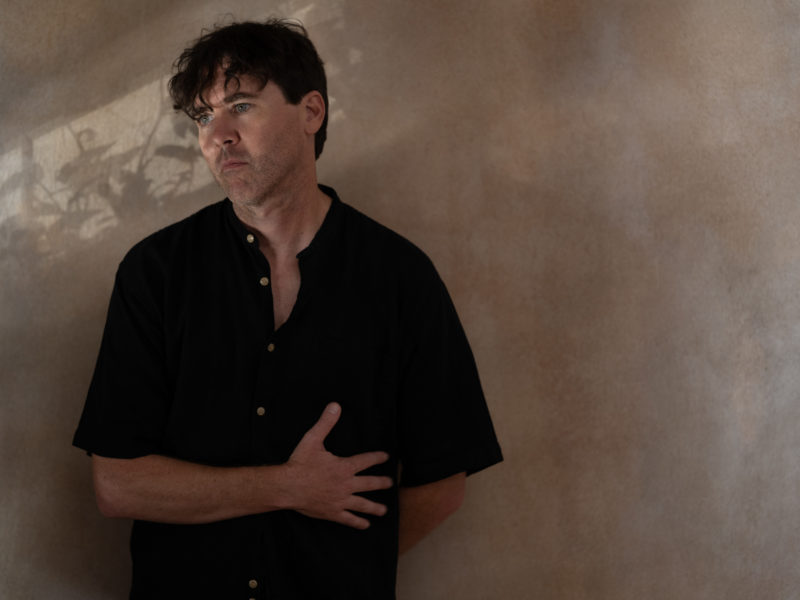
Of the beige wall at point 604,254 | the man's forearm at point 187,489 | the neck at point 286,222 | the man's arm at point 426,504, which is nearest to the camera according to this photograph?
the man's forearm at point 187,489

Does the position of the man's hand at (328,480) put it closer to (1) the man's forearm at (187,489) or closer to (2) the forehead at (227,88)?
(1) the man's forearm at (187,489)

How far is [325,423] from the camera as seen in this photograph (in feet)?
6.51

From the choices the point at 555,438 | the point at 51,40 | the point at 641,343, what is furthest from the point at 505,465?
the point at 51,40

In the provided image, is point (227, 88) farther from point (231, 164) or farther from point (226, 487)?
point (226, 487)

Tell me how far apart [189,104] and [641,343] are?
51.4 inches

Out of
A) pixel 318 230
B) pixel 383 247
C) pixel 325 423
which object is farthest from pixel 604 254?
pixel 325 423

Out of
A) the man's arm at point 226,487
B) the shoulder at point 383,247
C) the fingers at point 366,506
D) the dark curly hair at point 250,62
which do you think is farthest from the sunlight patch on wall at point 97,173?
the fingers at point 366,506

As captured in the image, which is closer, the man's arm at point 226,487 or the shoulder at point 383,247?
the man's arm at point 226,487

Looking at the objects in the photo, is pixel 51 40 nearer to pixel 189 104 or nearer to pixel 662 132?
pixel 189 104

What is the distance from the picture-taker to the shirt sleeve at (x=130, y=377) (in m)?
1.94

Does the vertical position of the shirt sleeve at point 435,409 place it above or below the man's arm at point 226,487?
above

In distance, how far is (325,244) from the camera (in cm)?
210

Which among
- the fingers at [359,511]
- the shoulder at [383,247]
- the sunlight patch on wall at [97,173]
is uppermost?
the sunlight patch on wall at [97,173]

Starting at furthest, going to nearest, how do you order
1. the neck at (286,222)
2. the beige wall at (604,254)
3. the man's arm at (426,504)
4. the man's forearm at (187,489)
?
the beige wall at (604,254) → the man's arm at (426,504) → the neck at (286,222) → the man's forearm at (187,489)
